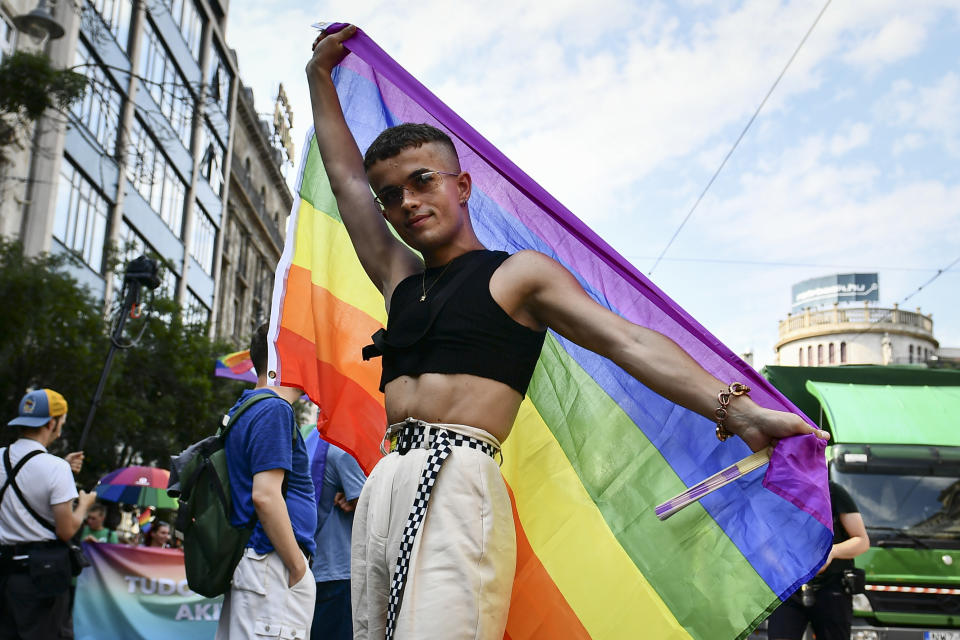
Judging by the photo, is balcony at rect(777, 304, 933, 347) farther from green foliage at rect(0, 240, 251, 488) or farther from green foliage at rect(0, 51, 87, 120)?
green foliage at rect(0, 51, 87, 120)

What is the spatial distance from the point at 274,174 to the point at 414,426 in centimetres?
6021

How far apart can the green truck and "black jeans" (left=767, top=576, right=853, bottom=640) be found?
266cm

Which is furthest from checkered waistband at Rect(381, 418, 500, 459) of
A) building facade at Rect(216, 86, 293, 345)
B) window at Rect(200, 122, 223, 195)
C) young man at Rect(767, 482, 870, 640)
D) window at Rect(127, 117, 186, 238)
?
building facade at Rect(216, 86, 293, 345)

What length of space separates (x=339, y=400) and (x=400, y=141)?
1250 mm

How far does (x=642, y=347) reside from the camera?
9.69 feet

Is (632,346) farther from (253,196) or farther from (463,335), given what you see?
(253,196)

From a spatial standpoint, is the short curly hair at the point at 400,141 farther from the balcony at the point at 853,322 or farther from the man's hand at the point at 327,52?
the balcony at the point at 853,322

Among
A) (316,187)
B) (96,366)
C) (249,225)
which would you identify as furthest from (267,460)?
(249,225)

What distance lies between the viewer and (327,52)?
4078mm

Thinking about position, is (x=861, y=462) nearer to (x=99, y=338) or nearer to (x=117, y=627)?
(x=117, y=627)

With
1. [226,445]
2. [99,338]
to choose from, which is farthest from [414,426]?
[99,338]

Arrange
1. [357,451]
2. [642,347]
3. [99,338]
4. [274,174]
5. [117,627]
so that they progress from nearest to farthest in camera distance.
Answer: [642,347]
[357,451]
[117,627]
[99,338]
[274,174]

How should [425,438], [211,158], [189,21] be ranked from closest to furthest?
1. [425,438]
2. [189,21]
3. [211,158]

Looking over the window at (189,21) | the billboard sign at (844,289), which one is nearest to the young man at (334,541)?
the window at (189,21)
